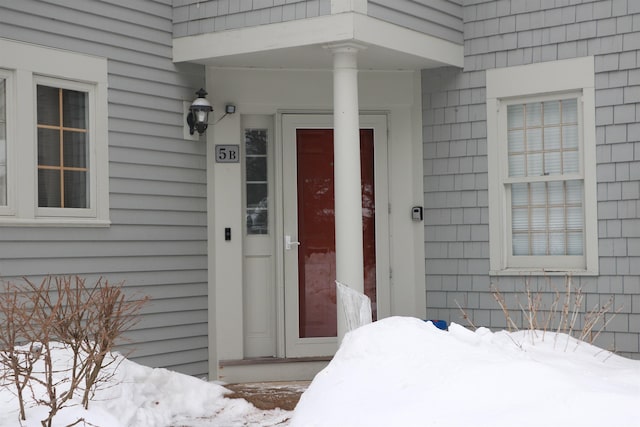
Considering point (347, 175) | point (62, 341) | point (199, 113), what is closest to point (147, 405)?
point (62, 341)

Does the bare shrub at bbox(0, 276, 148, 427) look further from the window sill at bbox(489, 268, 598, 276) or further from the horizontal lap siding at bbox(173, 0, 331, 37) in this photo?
the window sill at bbox(489, 268, 598, 276)

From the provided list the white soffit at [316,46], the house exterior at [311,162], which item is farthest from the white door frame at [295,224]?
the white soffit at [316,46]

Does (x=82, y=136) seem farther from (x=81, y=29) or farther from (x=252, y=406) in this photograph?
(x=252, y=406)

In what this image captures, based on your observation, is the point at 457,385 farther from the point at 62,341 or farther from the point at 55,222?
the point at 55,222

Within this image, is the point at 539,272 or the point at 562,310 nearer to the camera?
the point at 562,310

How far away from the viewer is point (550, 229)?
7973 mm

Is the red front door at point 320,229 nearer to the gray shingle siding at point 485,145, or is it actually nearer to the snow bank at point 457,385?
the gray shingle siding at point 485,145

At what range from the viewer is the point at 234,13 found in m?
7.65

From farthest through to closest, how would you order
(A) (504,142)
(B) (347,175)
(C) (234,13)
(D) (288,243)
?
(D) (288,243), (A) (504,142), (C) (234,13), (B) (347,175)

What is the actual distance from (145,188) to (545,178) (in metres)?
3.36

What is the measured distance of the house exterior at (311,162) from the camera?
7.13 m

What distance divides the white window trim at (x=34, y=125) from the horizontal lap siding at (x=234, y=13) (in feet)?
3.18

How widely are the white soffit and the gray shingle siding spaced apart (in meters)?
0.33

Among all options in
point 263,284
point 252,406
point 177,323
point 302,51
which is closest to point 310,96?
point 302,51
